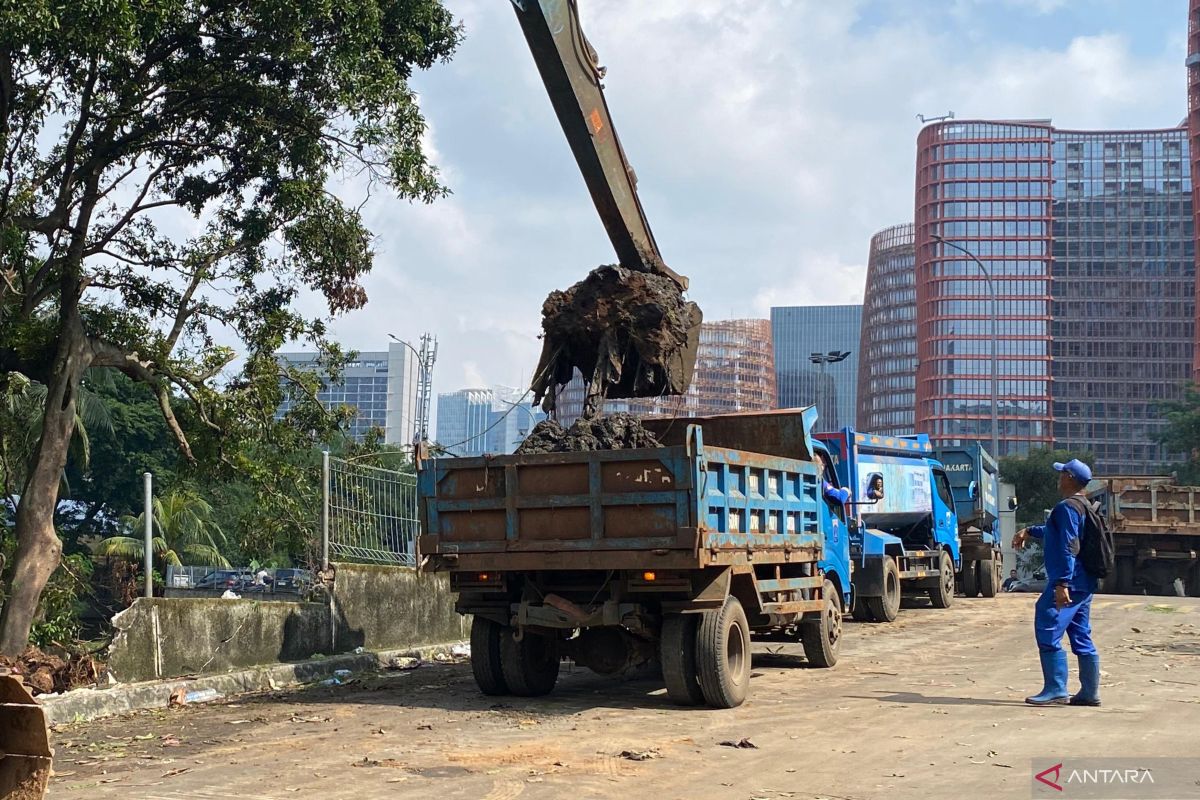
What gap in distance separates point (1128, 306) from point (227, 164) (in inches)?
5569

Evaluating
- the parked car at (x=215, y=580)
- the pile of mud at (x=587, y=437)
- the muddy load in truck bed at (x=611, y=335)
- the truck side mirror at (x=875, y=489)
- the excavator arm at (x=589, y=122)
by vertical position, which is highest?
the excavator arm at (x=589, y=122)

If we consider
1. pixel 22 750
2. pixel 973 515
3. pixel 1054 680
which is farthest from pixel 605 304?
pixel 973 515

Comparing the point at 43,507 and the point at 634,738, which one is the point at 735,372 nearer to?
the point at 43,507

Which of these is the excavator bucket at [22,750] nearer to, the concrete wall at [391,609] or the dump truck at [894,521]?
the concrete wall at [391,609]

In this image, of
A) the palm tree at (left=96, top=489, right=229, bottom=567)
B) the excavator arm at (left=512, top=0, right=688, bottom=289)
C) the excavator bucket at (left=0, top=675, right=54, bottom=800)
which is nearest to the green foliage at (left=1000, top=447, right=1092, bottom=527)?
the palm tree at (left=96, top=489, right=229, bottom=567)

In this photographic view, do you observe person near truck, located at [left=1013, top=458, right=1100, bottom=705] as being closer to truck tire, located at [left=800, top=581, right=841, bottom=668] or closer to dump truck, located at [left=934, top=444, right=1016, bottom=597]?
truck tire, located at [left=800, top=581, right=841, bottom=668]

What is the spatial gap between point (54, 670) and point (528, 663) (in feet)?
12.5

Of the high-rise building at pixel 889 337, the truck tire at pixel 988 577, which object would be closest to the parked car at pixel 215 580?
the truck tire at pixel 988 577

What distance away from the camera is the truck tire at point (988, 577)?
2344 centimetres

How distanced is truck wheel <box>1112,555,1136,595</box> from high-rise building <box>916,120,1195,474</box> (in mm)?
108021

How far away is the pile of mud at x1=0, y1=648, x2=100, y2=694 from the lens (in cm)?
919

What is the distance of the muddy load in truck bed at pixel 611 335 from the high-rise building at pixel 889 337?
148m

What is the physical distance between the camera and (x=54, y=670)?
955 cm

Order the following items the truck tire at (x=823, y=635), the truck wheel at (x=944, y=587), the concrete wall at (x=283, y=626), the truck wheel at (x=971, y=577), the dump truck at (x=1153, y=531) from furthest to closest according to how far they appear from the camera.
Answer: the dump truck at (x=1153, y=531) < the truck wheel at (x=971, y=577) < the truck wheel at (x=944, y=587) < the truck tire at (x=823, y=635) < the concrete wall at (x=283, y=626)
